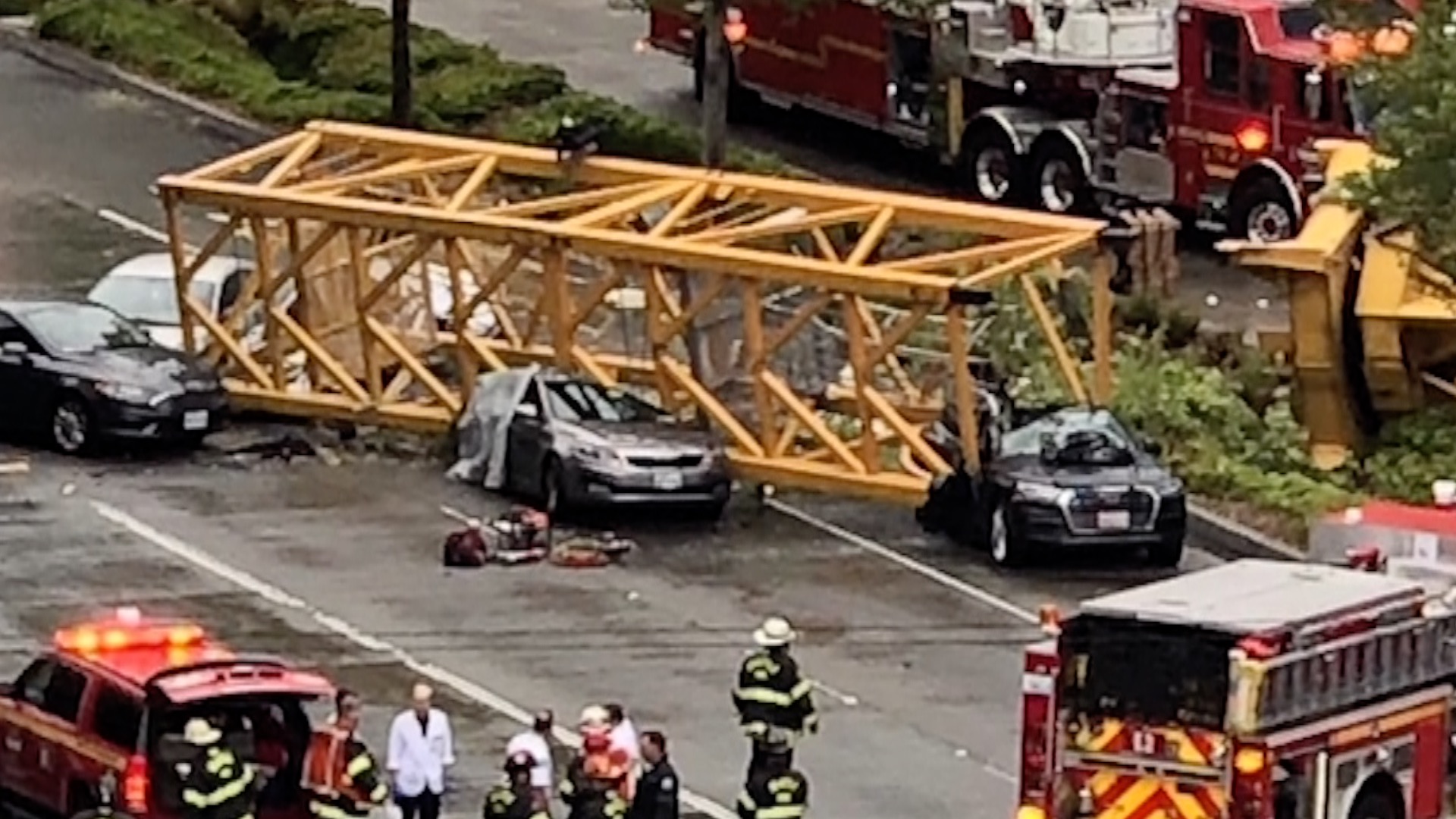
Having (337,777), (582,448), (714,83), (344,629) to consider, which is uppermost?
(714,83)

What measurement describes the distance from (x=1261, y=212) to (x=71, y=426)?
42.0 feet

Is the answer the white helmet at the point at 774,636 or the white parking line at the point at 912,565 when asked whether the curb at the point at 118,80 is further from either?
the white helmet at the point at 774,636

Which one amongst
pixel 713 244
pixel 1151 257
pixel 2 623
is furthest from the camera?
pixel 1151 257

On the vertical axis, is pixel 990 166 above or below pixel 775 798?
below

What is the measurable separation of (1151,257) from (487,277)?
24.0ft

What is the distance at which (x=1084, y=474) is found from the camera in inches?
1281

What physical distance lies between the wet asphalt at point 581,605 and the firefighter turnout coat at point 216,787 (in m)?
3.79

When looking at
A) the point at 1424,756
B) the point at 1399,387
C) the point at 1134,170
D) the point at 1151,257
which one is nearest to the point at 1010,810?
the point at 1424,756

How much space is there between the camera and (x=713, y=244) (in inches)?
1352

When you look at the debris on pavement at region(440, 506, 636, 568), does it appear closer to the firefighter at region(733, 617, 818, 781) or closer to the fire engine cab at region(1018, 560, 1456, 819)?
the firefighter at region(733, 617, 818, 781)

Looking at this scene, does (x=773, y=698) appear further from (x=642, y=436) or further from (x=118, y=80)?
(x=118, y=80)

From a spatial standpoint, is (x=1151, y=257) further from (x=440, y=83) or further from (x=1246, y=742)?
(x=1246, y=742)

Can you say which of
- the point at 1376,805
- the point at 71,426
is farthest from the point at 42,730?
the point at 71,426

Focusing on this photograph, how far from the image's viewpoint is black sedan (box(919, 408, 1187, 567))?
32219 mm
